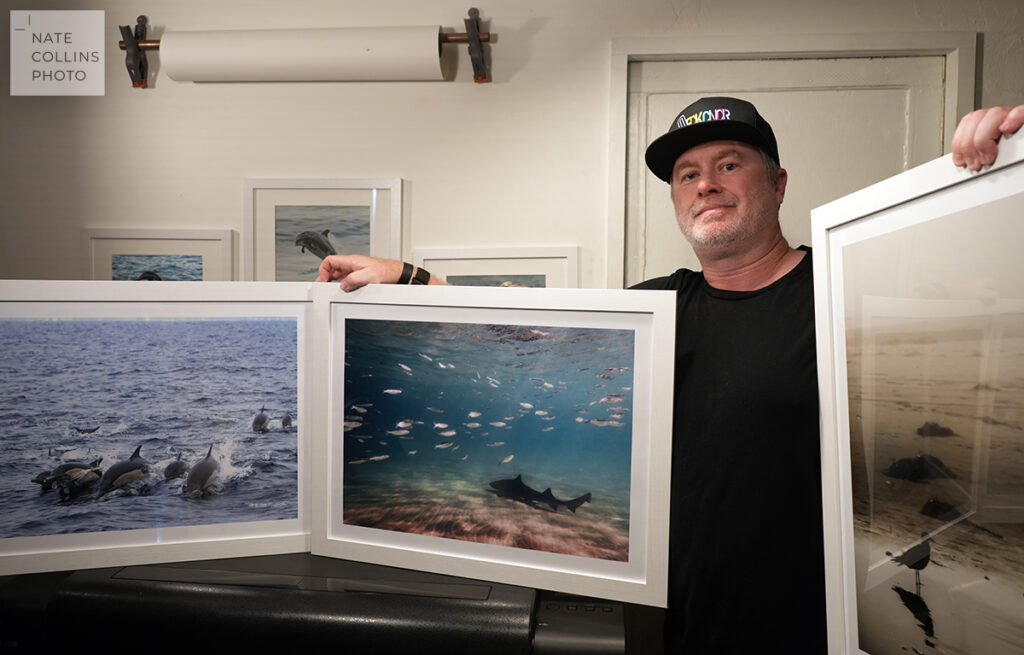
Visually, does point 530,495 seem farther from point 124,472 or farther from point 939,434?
point 124,472

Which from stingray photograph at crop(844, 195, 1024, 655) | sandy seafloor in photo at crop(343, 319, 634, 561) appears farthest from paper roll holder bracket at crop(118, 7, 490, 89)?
stingray photograph at crop(844, 195, 1024, 655)

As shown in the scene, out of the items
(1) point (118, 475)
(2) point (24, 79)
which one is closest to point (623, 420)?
(1) point (118, 475)

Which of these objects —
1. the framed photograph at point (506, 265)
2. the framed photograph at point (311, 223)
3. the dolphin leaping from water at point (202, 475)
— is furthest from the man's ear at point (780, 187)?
the dolphin leaping from water at point (202, 475)

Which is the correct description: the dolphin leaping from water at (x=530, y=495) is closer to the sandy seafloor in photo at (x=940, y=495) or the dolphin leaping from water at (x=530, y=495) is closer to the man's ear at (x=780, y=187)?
the sandy seafloor in photo at (x=940, y=495)

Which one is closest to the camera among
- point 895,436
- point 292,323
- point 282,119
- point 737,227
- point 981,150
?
point 981,150

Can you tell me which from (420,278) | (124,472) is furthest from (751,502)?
(124,472)

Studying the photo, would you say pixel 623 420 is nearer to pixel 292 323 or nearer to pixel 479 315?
pixel 479 315

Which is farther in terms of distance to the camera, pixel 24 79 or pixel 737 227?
pixel 24 79
